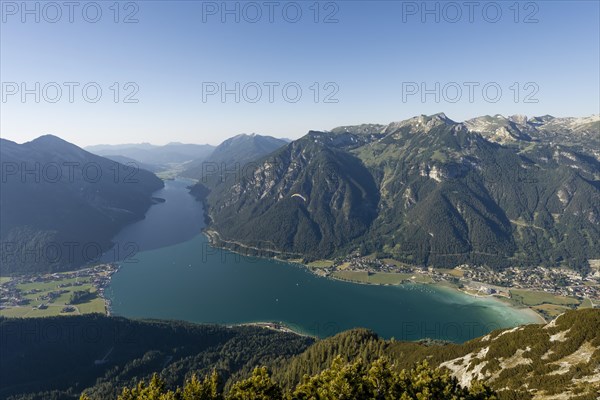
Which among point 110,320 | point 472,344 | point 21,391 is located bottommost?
point 21,391

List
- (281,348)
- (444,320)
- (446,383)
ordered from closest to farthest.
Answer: (446,383) < (281,348) < (444,320)

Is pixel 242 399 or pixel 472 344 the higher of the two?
pixel 242 399

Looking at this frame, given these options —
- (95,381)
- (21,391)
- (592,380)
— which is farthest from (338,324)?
(592,380)

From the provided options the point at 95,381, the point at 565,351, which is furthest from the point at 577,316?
the point at 95,381

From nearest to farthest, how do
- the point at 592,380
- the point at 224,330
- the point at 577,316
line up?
the point at 592,380 < the point at 577,316 < the point at 224,330

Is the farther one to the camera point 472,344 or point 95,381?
point 95,381

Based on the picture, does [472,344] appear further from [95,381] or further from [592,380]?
[95,381]

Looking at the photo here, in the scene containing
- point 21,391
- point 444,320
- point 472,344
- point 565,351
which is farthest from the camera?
point 444,320

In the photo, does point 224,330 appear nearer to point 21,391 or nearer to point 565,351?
point 21,391

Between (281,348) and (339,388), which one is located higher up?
(339,388)
